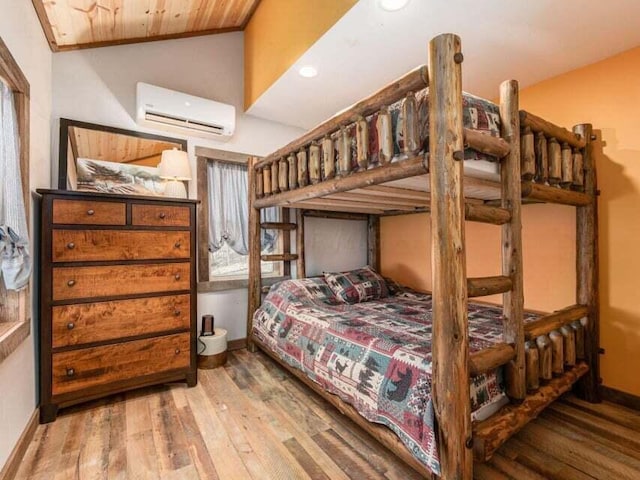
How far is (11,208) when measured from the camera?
Answer: 4.71 ft

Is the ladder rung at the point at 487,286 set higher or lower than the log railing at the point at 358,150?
lower

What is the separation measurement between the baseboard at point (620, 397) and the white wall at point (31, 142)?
10.8 feet

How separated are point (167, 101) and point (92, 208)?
3.76ft

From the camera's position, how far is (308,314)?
227 centimetres

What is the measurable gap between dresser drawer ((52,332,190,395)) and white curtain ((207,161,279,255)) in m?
1.02

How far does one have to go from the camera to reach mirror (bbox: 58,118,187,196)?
2.27 meters

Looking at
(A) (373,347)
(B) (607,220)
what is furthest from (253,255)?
(B) (607,220)

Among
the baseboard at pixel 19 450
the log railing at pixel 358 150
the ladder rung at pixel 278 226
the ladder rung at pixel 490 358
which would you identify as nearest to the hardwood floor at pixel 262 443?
the baseboard at pixel 19 450

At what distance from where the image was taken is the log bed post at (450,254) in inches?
45.8

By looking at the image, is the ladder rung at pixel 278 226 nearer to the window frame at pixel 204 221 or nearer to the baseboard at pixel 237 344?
the window frame at pixel 204 221

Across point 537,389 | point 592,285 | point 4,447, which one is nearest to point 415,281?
point 592,285

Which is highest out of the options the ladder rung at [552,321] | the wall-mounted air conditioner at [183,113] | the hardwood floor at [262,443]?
the wall-mounted air conditioner at [183,113]

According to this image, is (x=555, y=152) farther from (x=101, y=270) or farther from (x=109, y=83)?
(x=109, y=83)

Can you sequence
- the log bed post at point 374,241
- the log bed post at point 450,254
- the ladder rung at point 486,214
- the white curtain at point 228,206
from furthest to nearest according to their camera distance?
the log bed post at point 374,241
the white curtain at point 228,206
the ladder rung at point 486,214
the log bed post at point 450,254
